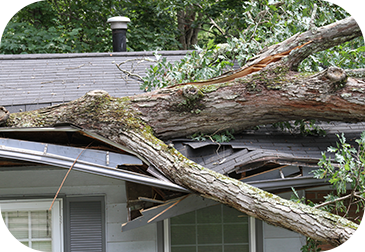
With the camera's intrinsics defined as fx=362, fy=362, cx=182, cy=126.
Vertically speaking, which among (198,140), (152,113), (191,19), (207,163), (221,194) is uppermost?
(191,19)

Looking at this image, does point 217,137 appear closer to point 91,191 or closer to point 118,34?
point 91,191

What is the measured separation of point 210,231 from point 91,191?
1651 mm

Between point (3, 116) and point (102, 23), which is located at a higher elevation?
point (102, 23)

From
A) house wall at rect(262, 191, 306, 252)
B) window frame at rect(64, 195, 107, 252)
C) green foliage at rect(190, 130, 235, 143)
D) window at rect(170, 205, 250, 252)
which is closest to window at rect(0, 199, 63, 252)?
window frame at rect(64, 195, 107, 252)

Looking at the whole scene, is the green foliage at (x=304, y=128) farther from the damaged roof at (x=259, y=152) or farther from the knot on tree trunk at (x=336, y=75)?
the knot on tree trunk at (x=336, y=75)

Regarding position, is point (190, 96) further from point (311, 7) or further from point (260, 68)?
point (311, 7)

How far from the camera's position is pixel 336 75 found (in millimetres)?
3482

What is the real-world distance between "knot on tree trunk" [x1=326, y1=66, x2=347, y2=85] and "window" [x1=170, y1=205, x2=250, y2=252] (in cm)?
219

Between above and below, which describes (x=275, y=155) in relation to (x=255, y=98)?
below

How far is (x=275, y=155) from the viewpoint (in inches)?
139

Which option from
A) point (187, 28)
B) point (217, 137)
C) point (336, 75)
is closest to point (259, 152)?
point (217, 137)

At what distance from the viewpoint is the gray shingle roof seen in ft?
15.5

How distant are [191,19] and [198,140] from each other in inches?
421

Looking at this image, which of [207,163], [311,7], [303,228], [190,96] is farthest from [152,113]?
[311,7]
